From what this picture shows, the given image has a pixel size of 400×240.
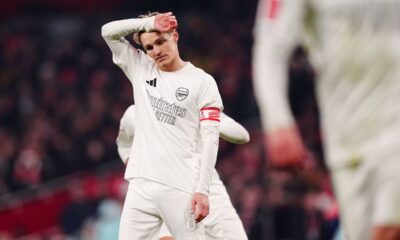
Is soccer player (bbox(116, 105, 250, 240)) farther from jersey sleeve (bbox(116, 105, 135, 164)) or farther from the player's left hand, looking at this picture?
the player's left hand

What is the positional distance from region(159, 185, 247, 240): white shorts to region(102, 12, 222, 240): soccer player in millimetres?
453

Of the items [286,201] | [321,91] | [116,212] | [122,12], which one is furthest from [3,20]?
[321,91]

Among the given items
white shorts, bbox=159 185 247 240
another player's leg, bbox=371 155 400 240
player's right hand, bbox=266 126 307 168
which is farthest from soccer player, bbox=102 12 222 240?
player's right hand, bbox=266 126 307 168

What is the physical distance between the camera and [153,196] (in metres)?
7.39

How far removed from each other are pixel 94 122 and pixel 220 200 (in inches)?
494

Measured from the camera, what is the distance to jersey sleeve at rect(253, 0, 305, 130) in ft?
16.2

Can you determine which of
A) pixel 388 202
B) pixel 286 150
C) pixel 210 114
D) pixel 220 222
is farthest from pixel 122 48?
pixel 286 150

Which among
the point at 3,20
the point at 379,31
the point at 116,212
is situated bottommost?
the point at 116,212

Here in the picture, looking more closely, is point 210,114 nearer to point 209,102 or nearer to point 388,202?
point 209,102

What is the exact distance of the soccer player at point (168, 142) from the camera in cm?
738

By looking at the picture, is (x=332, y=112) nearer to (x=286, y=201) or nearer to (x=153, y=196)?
(x=153, y=196)

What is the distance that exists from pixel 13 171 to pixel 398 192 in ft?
45.8

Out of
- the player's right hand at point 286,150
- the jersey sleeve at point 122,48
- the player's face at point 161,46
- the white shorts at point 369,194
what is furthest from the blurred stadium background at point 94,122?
the player's right hand at point 286,150

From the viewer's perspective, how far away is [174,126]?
7430mm
